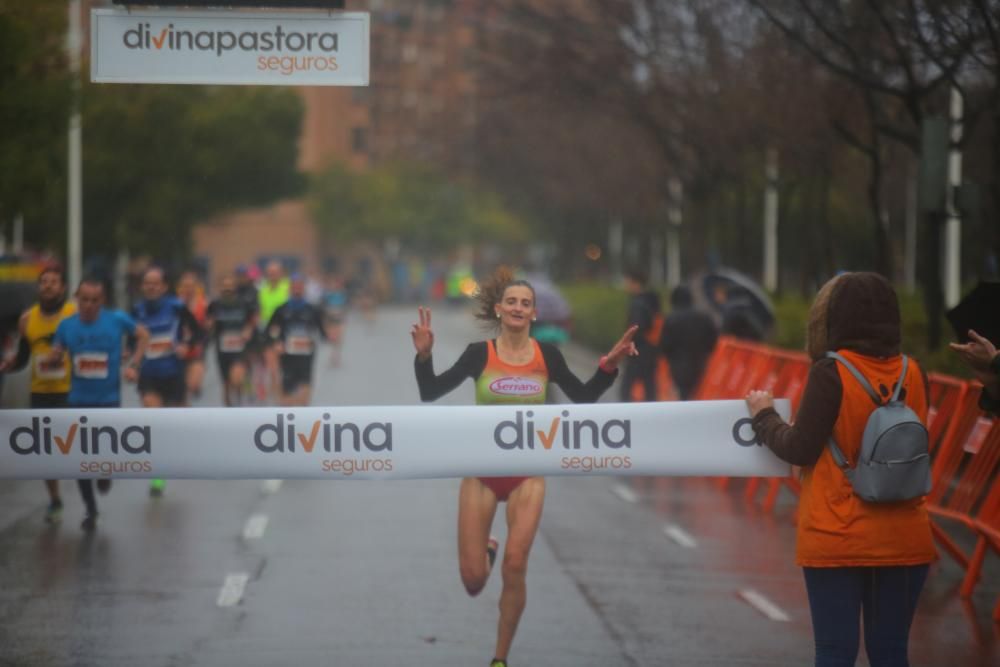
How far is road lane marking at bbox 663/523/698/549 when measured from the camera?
13062 millimetres

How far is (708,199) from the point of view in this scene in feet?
130

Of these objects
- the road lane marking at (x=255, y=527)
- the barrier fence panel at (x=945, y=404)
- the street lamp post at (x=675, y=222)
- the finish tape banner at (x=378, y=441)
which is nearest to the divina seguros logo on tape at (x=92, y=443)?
the finish tape banner at (x=378, y=441)

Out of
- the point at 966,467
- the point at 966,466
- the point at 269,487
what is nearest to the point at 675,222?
the point at 269,487

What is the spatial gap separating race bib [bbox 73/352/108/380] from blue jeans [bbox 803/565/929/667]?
790cm

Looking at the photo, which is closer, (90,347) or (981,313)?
(981,313)

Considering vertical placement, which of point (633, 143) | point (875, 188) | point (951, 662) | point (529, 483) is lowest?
point (951, 662)

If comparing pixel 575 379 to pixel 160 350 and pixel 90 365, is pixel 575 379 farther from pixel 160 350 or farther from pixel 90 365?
pixel 160 350

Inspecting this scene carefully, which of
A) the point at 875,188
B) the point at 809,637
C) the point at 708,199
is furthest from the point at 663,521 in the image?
the point at 708,199

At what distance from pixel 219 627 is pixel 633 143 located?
42.2 metres

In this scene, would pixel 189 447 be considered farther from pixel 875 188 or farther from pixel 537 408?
pixel 875 188

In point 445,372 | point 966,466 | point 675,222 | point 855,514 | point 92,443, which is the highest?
point 675,222

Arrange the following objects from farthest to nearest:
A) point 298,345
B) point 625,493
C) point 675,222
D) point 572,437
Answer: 1. point 675,222
2. point 298,345
3. point 625,493
4. point 572,437

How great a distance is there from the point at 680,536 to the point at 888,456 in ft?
24.2

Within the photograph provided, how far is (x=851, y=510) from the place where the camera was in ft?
20.6
